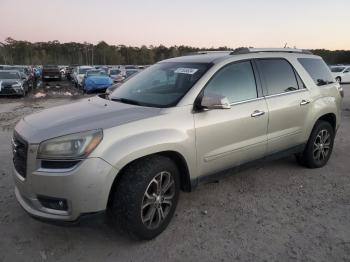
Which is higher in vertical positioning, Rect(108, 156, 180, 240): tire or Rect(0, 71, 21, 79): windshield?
Rect(0, 71, 21, 79): windshield

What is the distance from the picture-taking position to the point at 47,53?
105 meters

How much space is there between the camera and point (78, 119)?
11.2ft

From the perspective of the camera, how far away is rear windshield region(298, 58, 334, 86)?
17.5 ft

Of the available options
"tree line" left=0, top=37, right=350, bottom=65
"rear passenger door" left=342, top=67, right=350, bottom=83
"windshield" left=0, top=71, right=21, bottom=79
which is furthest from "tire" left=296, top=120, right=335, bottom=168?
"tree line" left=0, top=37, right=350, bottom=65

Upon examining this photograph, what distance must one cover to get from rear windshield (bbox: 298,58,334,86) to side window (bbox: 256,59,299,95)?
433 millimetres

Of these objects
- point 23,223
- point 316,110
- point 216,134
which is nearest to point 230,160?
point 216,134

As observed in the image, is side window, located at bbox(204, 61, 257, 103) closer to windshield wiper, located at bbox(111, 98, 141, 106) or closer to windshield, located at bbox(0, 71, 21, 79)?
windshield wiper, located at bbox(111, 98, 141, 106)

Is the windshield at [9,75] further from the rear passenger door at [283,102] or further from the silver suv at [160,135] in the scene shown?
the rear passenger door at [283,102]

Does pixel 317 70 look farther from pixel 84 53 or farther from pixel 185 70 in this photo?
pixel 84 53

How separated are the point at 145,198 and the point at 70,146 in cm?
86

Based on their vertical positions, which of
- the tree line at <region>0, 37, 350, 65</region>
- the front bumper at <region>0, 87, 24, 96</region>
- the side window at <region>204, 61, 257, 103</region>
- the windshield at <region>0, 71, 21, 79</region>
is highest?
the tree line at <region>0, 37, 350, 65</region>

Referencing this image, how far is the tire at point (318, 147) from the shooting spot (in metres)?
5.40

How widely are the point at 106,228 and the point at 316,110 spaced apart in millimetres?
3353

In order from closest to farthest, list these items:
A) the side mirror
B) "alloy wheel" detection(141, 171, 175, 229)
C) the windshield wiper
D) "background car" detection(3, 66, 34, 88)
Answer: "alloy wheel" detection(141, 171, 175, 229) < the side mirror < the windshield wiper < "background car" detection(3, 66, 34, 88)
